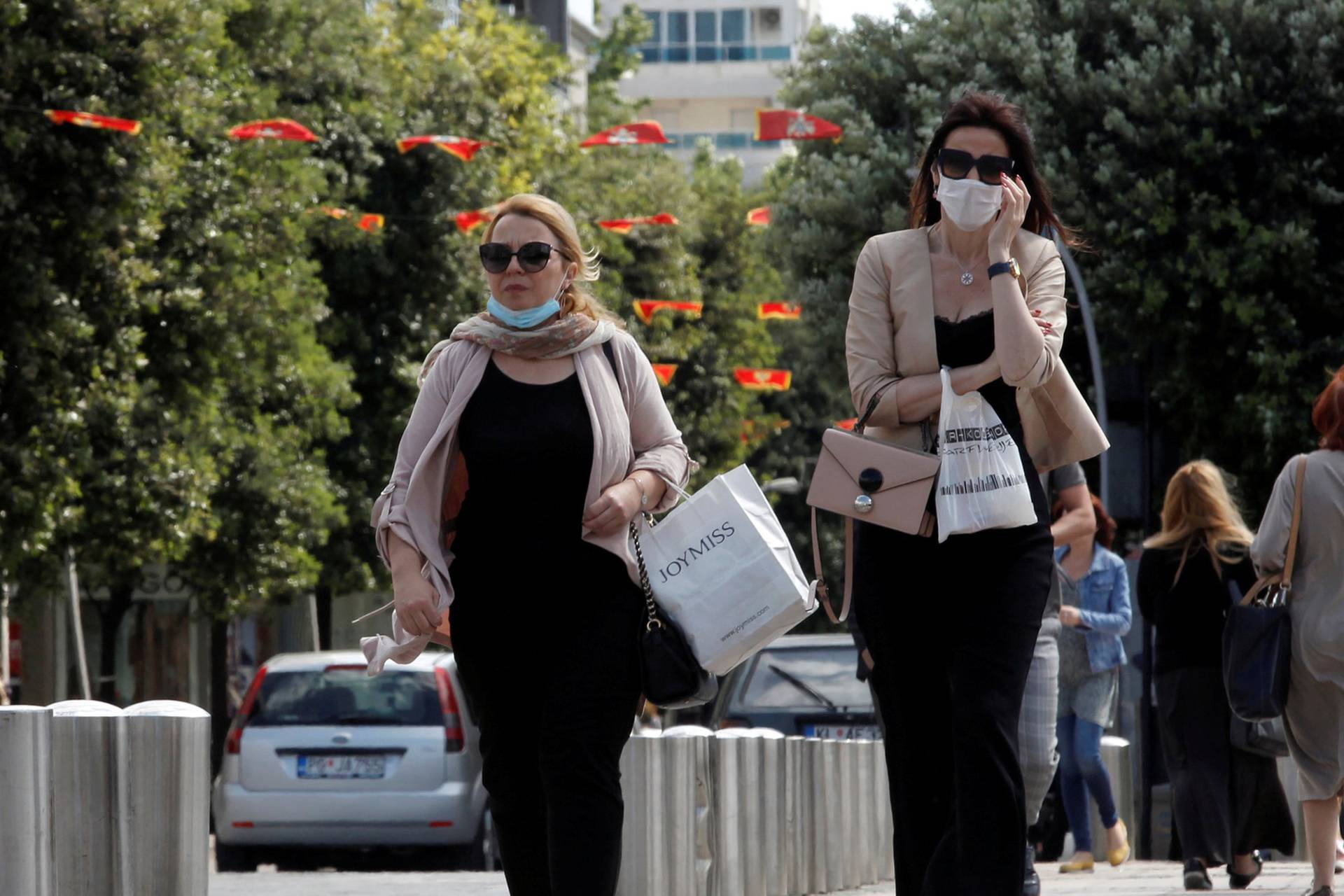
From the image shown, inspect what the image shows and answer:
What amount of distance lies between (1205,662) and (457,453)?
18.9 feet

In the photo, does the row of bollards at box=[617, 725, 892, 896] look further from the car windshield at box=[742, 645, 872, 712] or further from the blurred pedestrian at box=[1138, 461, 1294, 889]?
the car windshield at box=[742, 645, 872, 712]

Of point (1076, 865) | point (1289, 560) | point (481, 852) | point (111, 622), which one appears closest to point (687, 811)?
point (1289, 560)

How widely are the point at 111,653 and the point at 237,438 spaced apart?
6224mm

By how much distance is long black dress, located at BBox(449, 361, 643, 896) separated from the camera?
535cm

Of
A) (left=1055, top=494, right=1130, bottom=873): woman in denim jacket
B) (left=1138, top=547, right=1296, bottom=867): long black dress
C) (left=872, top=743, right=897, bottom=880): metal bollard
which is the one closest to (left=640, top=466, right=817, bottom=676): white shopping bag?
(left=1138, top=547, right=1296, bottom=867): long black dress

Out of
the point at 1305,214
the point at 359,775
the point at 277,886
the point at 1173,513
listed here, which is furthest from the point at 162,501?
the point at 1173,513

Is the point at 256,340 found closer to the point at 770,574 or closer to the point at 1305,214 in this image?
the point at 1305,214

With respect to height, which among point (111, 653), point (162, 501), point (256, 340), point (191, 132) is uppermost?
point (191, 132)

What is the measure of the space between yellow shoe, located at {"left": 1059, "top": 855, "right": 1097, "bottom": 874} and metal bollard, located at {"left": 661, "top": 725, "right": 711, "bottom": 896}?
4.28 m

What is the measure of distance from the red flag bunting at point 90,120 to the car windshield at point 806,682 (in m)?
8.43

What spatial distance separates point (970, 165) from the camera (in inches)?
217

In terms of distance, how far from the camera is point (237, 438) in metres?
27.4

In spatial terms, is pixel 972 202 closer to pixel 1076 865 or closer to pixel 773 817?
pixel 773 817

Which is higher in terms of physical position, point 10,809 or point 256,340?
point 256,340
